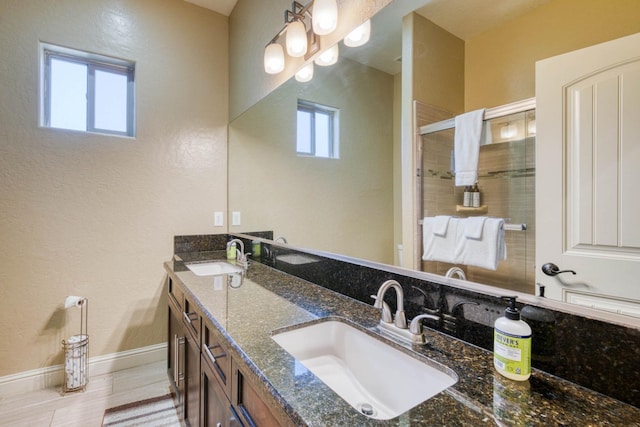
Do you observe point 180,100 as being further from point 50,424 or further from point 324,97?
point 50,424

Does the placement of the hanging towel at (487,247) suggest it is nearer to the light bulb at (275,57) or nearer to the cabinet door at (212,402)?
the cabinet door at (212,402)

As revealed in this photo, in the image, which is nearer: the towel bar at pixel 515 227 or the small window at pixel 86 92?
the towel bar at pixel 515 227

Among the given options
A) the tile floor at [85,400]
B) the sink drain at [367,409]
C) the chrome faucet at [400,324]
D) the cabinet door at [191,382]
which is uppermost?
the chrome faucet at [400,324]

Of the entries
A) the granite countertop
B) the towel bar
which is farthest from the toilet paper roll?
the towel bar

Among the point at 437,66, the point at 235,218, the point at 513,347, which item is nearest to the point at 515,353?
the point at 513,347

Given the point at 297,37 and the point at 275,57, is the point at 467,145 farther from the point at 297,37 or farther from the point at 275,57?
the point at 275,57

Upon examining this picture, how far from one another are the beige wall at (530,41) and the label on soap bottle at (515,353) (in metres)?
0.57

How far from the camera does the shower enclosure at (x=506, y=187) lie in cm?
75

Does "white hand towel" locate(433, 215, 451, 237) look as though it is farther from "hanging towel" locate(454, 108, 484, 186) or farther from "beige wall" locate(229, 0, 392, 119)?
"beige wall" locate(229, 0, 392, 119)

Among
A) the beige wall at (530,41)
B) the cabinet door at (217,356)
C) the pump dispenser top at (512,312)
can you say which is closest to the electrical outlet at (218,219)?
the cabinet door at (217,356)

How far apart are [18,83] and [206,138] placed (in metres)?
1.16

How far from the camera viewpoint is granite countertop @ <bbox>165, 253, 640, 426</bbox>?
1.77 ft

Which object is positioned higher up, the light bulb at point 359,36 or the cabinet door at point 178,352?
the light bulb at point 359,36

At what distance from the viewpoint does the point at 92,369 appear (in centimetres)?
217
